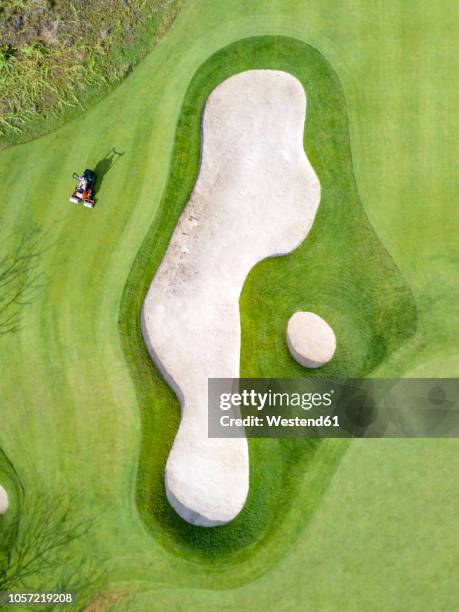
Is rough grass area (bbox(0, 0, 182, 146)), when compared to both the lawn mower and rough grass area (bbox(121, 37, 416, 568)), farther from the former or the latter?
rough grass area (bbox(121, 37, 416, 568))

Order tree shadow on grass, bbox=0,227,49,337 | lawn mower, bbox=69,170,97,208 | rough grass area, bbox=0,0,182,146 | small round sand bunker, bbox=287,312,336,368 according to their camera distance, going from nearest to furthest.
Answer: lawn mower, bbox=69,170,97,208 < small round sand bunker, bbox=287,312,336,368 < tree shadow on grass, bbox=0,227,49,337 < rough grass area, bbox=0,0,182,146

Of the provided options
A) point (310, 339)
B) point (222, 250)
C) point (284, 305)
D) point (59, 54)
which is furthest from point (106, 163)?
point (310, 339)

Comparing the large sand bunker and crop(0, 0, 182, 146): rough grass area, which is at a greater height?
crop(0, 0, 182, 146): rough grass area

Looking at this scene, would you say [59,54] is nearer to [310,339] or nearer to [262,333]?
[262,333]

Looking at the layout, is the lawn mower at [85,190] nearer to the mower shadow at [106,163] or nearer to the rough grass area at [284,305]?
the mower shadow at [106,163]

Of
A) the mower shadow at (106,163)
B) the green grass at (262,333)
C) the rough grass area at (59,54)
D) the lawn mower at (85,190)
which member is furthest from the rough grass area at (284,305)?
the rough grass area at (59,54)

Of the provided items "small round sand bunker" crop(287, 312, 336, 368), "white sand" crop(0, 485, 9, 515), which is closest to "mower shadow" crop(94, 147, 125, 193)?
"small round sand bunker" crop(287, 312, 336, 368)
